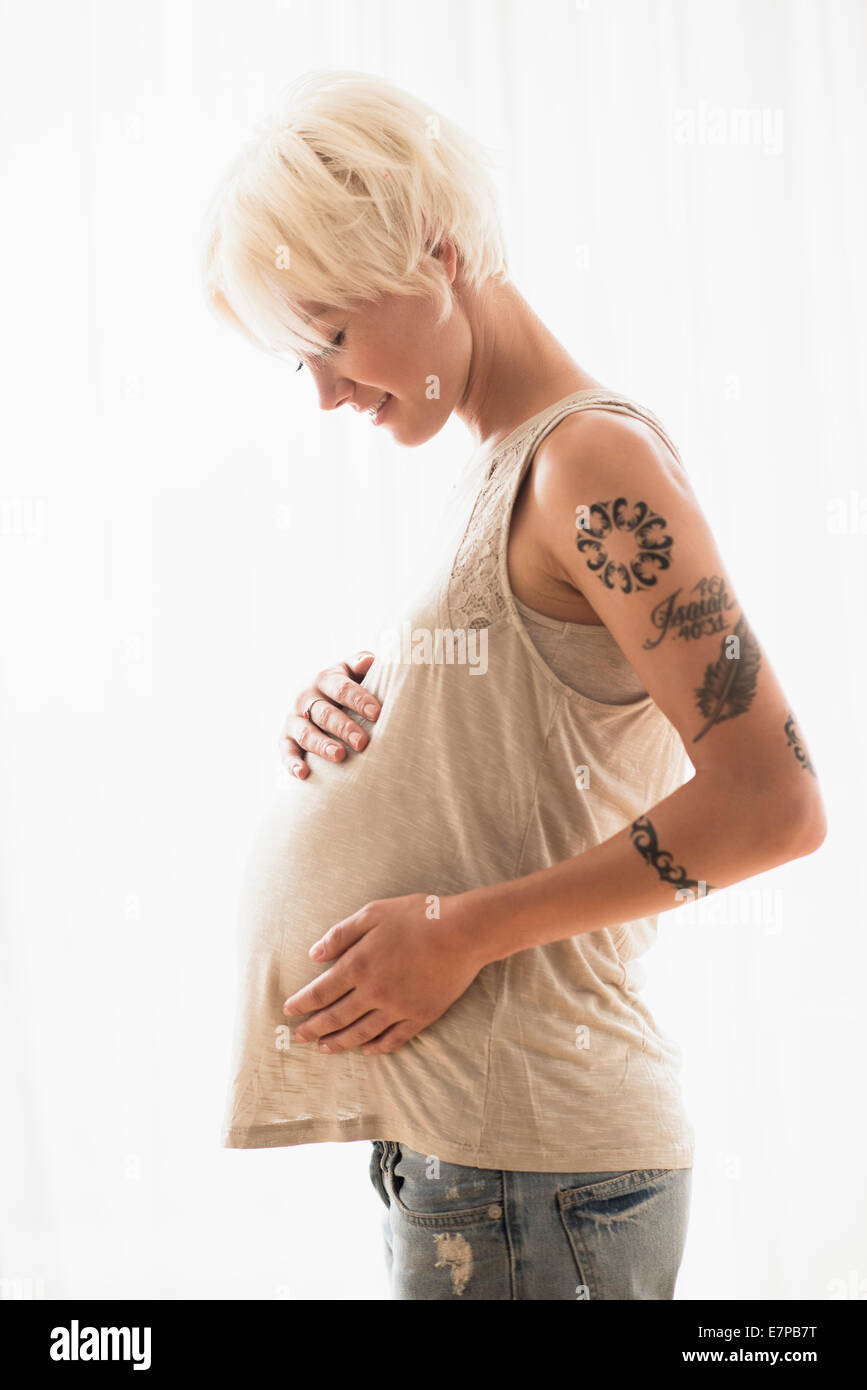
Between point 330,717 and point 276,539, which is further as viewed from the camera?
point 276,539

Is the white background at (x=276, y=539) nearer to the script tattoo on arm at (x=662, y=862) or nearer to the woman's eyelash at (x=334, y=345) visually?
the woman's eyelash at (x=334, y=345)

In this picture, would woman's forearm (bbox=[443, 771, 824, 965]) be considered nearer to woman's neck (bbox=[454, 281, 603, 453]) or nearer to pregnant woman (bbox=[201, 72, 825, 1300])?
pregnant woman (bbox=[201, 72, 825, 1300])

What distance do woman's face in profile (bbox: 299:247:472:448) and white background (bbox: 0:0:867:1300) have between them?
0.65m

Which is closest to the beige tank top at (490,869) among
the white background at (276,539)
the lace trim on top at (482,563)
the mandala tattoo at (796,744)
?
the lace trim on top at (482,563)

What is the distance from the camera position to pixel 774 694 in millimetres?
613

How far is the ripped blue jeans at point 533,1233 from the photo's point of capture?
25.5 inches

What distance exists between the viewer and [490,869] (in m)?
0.71

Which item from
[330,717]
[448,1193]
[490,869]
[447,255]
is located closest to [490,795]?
[490,869]

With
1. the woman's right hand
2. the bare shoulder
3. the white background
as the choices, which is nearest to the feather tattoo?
the bare shoulder

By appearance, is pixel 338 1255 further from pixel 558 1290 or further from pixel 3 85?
pixel 3 85

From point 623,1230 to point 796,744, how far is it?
13.1 inches

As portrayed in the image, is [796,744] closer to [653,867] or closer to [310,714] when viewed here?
[653,867]

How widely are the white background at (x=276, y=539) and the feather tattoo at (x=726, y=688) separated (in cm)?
89

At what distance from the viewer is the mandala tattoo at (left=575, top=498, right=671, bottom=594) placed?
61cm
